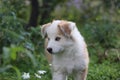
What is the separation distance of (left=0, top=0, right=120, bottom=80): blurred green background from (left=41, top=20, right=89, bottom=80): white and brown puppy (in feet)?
1.25

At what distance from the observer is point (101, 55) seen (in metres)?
8.62

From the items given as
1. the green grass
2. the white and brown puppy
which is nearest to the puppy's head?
the white and brown puppy

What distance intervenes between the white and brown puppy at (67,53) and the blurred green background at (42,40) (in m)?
0.38

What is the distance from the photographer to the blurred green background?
6.86 meters

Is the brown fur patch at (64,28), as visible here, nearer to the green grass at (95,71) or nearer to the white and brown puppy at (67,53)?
the white and brown puppy at (67,53)

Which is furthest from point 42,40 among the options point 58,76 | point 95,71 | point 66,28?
point 66,28

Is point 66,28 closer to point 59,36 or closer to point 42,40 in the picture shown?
point 59,36

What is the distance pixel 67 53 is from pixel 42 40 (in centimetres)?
257

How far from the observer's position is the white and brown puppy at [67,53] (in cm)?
570

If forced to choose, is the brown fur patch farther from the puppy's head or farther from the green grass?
the green grass

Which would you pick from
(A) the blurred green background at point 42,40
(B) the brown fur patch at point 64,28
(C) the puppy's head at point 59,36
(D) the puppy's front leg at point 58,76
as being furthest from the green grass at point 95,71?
(B) the brown fur patch at point 64,28

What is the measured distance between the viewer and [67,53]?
5938 mm

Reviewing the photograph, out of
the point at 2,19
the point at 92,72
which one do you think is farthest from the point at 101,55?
the point at 2,19

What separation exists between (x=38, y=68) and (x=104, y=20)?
12.8 ft
